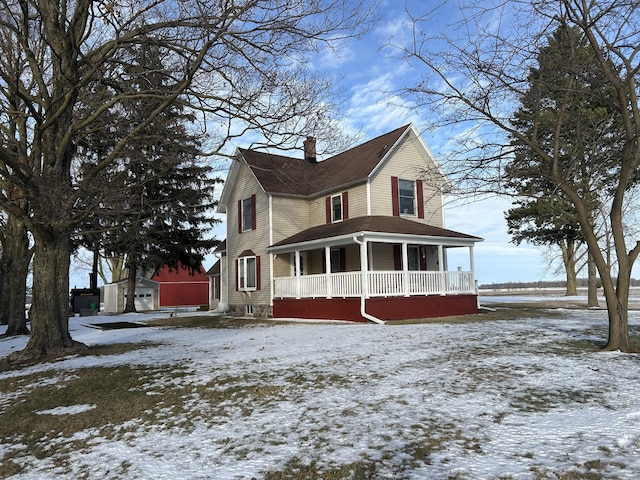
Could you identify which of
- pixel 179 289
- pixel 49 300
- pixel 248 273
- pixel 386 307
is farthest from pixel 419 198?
pixel 179 289

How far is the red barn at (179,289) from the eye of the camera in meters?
45.7

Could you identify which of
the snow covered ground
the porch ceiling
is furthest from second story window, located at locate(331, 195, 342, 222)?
the snow covered ground

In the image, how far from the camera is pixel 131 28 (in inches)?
426

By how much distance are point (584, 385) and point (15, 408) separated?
7877 millimetres

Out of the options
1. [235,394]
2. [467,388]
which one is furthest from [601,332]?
[235,394]

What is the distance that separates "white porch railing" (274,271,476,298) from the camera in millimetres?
16188

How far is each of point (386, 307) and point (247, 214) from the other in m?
9.76

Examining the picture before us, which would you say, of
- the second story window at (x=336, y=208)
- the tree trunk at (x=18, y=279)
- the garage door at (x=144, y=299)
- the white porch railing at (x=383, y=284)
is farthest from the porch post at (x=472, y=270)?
the garage door at (x=144, y=299)

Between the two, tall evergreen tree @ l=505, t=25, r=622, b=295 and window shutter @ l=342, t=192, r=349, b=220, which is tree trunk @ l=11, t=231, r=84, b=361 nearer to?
tall evergreen tree @ l=505, t=25, r=622, b=295

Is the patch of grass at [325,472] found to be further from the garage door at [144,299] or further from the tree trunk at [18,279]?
the garage door at [144,299]

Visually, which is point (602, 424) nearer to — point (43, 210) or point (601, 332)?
point (601, 332)

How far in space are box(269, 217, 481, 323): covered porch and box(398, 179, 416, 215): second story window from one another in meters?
1.02

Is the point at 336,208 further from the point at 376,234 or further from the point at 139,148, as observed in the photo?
the point at 139,148

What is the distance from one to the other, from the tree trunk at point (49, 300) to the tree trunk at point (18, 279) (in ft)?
21.4
